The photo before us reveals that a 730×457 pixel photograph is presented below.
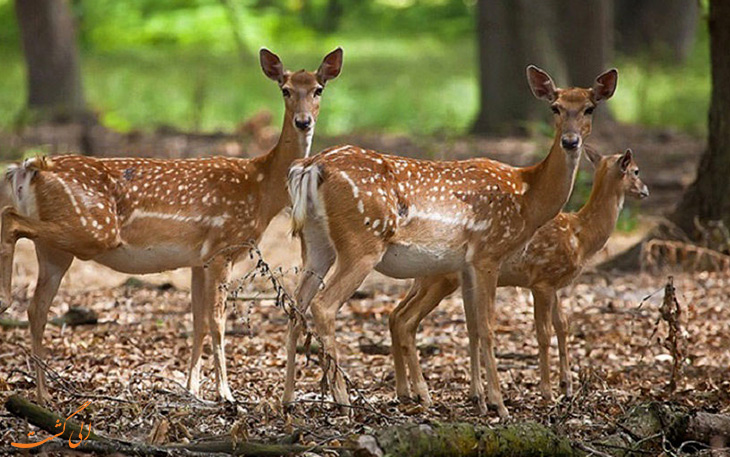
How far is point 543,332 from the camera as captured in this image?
698 centimetres

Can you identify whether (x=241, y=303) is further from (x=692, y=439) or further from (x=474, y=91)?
(x=474, y=91)

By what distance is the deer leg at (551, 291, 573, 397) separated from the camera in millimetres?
6973

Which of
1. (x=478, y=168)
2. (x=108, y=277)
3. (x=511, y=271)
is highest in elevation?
(x=478, y=168)

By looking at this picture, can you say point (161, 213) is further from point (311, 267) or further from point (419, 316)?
point (419, 316)

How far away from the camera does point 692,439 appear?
542cm

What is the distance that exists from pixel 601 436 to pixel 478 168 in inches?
Result: 74.9

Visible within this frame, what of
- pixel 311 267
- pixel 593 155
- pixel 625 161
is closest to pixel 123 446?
pixel 311 267

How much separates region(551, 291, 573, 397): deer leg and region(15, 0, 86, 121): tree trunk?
12.7 metres

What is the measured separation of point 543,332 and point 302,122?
1781 millimetres

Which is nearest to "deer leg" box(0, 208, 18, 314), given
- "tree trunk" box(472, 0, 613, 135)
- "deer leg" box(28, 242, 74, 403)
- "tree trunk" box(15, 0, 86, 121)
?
"deer leg" box(28, 242, 74, 403)

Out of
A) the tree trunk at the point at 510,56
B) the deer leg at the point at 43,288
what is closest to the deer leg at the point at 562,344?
the deer leg at the point at 43,288

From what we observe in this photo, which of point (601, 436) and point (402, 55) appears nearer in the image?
point (601, 436)

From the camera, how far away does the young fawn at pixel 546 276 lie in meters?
6.78

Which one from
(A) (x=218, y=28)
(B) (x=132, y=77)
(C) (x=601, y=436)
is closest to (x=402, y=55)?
(A) (x=218, y=28)
